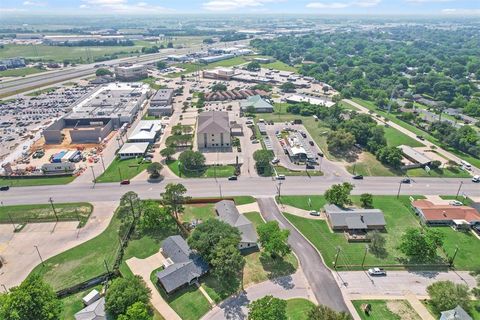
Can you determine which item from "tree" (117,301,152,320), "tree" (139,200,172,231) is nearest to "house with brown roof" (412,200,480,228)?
"tree" (139,200,172,231)

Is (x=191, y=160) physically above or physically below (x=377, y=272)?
above

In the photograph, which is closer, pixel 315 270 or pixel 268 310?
pixel 268 310

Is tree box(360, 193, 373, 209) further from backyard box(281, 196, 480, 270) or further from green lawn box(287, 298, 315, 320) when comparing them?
green lawn box(287, 298, 315, 320)

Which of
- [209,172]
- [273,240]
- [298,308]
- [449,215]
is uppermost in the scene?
[273,240]

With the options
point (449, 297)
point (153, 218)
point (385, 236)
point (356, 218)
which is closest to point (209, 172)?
point (153, 218)

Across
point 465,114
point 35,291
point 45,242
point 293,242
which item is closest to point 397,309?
point 293,242

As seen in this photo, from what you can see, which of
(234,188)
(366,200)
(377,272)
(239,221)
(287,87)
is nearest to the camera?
(377,272)

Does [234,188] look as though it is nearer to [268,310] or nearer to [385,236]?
[385,236]

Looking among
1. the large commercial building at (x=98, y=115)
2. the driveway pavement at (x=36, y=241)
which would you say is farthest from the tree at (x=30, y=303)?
the large commercial building at (x=98, y=115)
